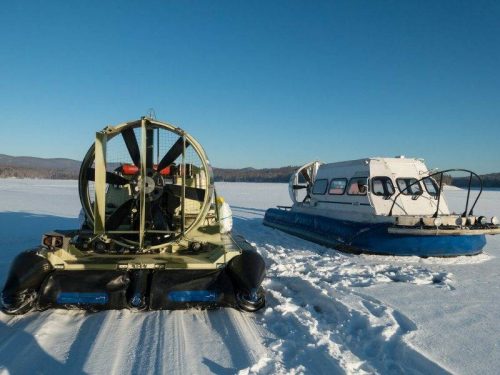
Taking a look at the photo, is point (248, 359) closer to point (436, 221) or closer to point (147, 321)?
point (147, 321)

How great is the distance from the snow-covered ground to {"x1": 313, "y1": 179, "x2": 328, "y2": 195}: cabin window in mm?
4782

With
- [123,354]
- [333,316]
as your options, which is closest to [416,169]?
[333,316]

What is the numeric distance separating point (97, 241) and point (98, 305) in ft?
Result: 3.89

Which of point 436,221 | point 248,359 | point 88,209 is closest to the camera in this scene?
point 248,359

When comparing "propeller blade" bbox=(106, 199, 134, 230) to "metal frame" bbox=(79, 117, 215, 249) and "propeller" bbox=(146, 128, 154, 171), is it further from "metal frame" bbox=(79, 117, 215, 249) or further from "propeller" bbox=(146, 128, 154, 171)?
"propeller" bbox=(146, 128, 154, 171)

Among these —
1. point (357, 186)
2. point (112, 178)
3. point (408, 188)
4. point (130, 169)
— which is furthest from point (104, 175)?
point (408, 188)

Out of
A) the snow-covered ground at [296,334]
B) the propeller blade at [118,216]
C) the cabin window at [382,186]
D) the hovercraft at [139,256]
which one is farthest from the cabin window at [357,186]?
the propeller blade at [118,216]

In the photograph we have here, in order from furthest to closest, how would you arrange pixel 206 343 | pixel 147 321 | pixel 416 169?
pixel 416 169 < pixel 147 321 < pixel 206 343

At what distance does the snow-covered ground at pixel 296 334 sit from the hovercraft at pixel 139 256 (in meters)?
0.17

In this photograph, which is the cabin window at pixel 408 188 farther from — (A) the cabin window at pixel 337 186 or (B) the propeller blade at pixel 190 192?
(B) the propeller blade at pixel 190 192

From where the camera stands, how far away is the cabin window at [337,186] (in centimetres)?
923

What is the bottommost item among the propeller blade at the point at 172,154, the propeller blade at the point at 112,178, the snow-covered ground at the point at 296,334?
the snow-covered ground at the point at 296,334

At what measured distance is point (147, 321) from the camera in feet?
12.3

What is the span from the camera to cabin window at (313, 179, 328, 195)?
10.2m
